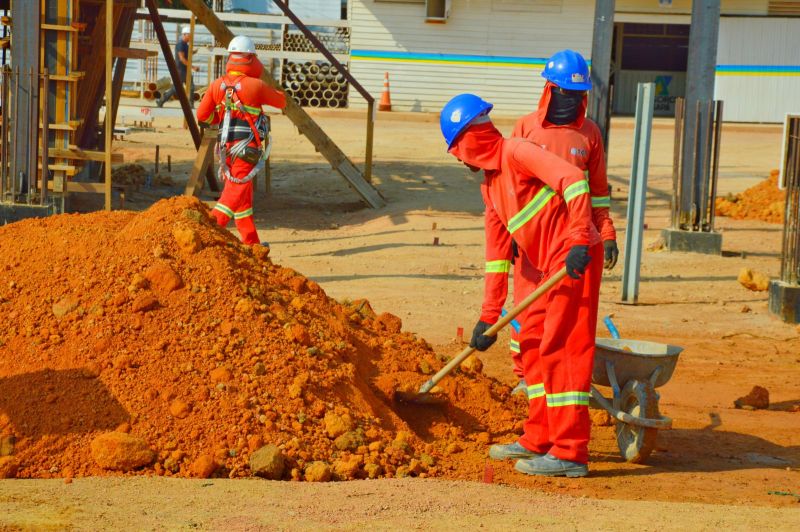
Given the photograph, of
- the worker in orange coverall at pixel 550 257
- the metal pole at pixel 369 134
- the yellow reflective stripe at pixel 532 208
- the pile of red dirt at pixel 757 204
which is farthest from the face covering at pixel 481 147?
the pile of red dirt at pixel 757 204

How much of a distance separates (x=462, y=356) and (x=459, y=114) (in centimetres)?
128

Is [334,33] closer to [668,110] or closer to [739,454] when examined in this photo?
[668,110]

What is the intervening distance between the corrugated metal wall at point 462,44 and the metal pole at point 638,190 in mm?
19552

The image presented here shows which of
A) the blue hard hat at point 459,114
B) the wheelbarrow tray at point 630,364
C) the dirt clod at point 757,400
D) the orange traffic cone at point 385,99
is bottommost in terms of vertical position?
the dirt clod at point 757,400

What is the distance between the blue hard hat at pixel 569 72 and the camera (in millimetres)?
6371

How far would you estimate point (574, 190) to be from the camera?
546cm

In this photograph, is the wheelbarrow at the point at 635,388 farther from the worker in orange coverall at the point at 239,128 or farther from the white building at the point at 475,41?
the white building at the point at 475,41

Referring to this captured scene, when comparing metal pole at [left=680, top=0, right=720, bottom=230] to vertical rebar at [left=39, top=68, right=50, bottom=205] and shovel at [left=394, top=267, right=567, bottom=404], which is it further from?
shovel at [left=394, top=267, right=567, bottom=404]

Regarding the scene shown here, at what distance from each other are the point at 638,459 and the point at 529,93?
2464cm

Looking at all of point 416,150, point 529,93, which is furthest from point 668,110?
point 416,150

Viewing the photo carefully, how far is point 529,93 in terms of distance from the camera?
1190 inches

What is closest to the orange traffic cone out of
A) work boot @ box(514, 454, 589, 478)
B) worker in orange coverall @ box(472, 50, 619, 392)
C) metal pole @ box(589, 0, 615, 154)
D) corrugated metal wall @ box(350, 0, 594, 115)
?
corrugated metal wall @ box(350, 0, 594, 115)

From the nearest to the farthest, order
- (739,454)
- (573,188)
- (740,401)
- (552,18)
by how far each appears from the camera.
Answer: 1. (573,188)
2. (739,454)
3. (740,401)
4. (552,18)

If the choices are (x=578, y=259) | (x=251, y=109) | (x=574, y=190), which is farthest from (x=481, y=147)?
(x=251, y=109)
